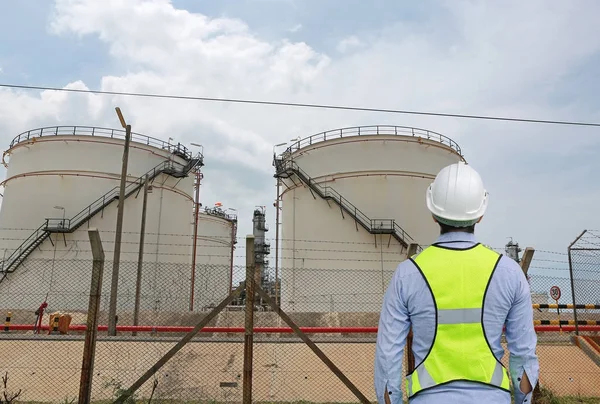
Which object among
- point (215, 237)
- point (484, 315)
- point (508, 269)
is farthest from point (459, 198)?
point (215, 237)

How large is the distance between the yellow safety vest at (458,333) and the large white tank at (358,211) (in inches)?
691

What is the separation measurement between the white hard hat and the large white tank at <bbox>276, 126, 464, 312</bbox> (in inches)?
684

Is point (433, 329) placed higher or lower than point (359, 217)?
lower

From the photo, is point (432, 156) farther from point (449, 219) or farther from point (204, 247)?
point (449, 219)

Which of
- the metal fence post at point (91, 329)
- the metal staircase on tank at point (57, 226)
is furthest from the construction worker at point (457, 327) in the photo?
the metal staircase on tank at point (57, 226)

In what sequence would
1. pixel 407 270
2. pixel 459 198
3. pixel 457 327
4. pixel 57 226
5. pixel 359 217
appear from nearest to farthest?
pixel 457 327
pixel 407 270
pixel 459 198
pixel 359 217
pixel 57 226

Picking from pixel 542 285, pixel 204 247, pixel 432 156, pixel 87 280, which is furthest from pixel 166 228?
pixel 542 285

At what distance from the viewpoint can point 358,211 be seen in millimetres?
20516

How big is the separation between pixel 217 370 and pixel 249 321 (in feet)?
9.91

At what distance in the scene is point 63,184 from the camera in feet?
70.4

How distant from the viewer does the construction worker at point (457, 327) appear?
1740 millimetres

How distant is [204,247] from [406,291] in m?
32.2

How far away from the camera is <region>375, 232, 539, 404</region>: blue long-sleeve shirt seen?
68.4 inches

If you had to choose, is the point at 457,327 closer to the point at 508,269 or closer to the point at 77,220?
the point at 508,269
